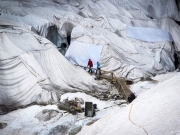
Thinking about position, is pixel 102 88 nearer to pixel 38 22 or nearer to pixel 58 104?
pixel 58 104

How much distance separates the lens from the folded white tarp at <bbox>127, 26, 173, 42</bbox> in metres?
16.0

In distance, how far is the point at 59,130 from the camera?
582 centimetres

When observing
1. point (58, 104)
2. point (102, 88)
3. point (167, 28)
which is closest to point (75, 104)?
point (58, 104)

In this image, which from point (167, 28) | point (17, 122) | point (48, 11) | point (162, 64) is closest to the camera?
point (17, 122)

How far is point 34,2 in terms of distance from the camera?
17.6 metres

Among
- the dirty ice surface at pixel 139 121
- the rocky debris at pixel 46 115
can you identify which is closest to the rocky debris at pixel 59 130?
the dirty ice surface at pixel 139 121

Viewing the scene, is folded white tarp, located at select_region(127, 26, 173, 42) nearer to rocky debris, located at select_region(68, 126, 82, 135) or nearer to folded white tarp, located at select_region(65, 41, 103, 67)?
folded white tarp, located at select_region(65, 41, 103, 67)

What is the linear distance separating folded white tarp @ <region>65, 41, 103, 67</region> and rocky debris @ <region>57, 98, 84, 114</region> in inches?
179

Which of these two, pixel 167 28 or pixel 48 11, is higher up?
pixel 48 11

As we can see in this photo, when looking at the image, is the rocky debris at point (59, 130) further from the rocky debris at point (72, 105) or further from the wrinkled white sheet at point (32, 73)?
the wrinkled white sheet at point (32, 73)

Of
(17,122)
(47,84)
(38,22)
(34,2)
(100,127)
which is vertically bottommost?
(17,122)

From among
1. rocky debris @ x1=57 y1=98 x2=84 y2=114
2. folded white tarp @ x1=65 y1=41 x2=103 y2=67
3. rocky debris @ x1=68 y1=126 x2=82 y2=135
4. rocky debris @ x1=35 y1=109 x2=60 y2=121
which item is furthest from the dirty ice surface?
folded white tarp @ x1=65 y1=41 x2=103 y2=67

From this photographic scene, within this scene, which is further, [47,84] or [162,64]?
[162,64]

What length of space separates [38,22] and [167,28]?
544 inches
